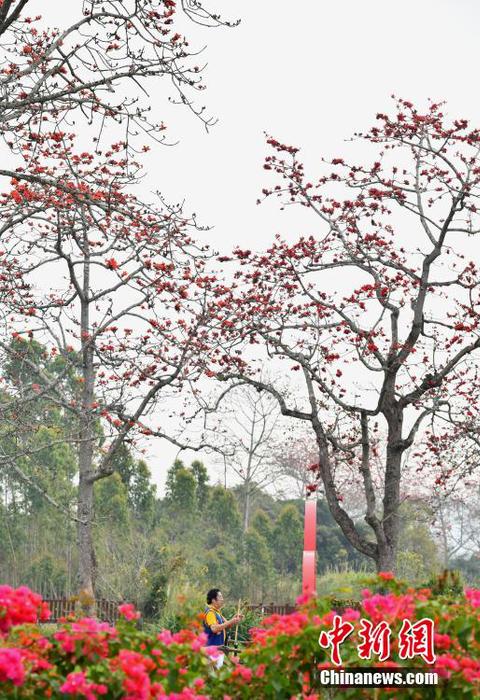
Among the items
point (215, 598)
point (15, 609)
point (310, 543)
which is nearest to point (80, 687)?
point (15, 609)

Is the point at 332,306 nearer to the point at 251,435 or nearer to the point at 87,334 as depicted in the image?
the point at 87,334

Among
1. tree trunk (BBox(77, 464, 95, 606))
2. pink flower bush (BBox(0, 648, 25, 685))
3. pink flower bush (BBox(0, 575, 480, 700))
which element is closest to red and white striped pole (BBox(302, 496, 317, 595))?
tree trunk (BBox(77, 464, 95, 606))

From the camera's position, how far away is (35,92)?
348 inches

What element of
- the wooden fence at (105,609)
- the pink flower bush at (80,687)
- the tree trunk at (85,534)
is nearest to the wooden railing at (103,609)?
the wooden fence at (105,609)

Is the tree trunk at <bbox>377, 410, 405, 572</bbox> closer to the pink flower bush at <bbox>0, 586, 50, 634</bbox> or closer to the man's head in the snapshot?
the man's head

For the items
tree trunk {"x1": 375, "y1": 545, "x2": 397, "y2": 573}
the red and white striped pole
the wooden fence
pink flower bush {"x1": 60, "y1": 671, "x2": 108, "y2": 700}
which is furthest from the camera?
the wooden fence

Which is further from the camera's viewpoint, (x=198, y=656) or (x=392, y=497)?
(x=392, y=497)

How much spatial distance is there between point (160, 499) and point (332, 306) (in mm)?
15570

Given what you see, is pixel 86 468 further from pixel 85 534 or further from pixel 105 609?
pixel 105 609

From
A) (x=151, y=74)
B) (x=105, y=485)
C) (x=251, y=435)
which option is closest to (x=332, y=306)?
(x=151, y=74)

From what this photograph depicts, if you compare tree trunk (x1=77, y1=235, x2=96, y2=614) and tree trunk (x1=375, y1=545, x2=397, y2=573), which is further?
tree trunk (x1=77, y1=235, x2=96, y2=614)

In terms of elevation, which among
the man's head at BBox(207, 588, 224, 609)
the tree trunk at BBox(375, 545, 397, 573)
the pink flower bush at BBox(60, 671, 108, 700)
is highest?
the tree trunk at BBox(375, 545, 397, 573)

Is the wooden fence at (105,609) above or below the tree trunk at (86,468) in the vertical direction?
below

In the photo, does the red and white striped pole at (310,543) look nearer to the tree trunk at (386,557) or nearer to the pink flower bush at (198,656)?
the tree trunk at (386,557)
